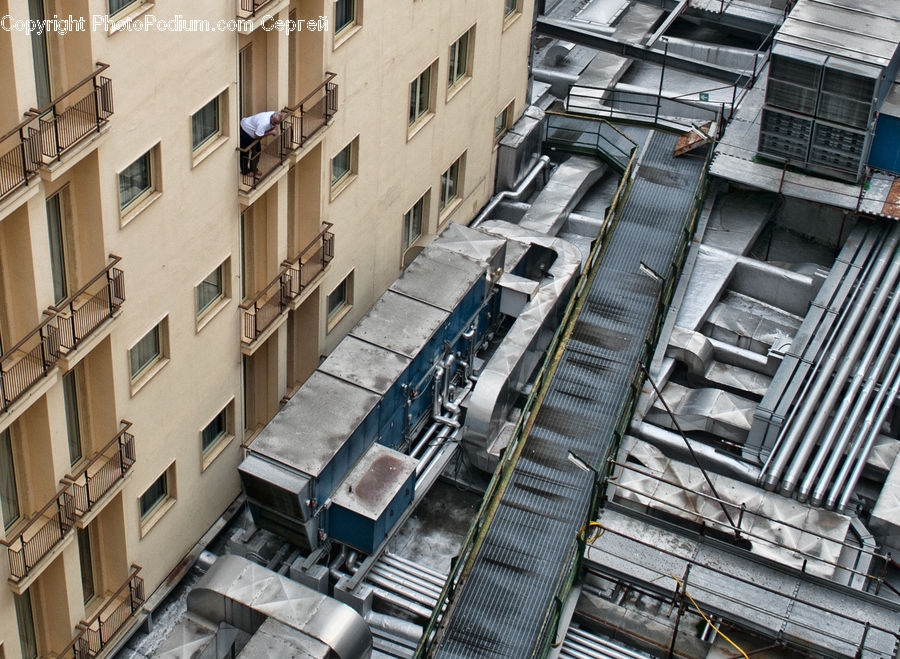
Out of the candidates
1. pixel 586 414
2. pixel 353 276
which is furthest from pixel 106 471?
pixel 586 414

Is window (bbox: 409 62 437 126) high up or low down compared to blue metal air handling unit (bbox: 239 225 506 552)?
up

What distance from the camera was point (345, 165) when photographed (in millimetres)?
35875

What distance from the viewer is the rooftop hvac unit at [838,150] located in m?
42.4

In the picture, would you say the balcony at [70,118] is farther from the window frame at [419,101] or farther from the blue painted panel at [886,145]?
the blue painted panel at [886,145]

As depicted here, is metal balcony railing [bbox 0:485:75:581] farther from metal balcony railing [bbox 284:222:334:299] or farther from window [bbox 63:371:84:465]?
metal balcony railing [bbox 284:222:334:299]

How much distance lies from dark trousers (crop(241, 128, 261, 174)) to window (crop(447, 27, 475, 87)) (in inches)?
411

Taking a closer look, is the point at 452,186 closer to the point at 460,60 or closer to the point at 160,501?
the point at 460,60

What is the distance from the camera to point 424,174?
40.2 m

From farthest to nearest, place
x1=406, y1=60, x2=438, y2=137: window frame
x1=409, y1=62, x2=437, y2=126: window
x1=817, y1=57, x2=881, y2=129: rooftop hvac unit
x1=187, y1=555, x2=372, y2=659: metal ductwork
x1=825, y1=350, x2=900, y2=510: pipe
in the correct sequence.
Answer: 1. x1=817, y1=57, x2=881, y2=129: rooftop hvac unit
2. x1=409, y1=62, x2=437, y2=126: window
3. x1=406, y1=60, x2=438, y2=137: window frame
4. x1=825, y1=350, x2=900, y2=510: pipe
5. x1=187, y1=555, x2=372, y2=659: metal ductwork

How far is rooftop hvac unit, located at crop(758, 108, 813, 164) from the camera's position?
42875mm

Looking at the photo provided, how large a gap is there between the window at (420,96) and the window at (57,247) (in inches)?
523

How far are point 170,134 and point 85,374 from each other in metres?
5.18

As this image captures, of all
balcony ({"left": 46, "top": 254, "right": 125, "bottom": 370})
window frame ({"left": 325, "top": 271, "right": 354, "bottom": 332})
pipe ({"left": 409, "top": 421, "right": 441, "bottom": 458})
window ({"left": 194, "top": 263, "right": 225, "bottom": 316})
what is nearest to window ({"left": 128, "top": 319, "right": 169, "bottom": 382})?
window ({"left": 194, "top": 263, "right": 225, "bottom": 316})

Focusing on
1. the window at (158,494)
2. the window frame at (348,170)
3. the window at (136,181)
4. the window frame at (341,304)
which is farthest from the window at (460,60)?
the window at (158,494)
